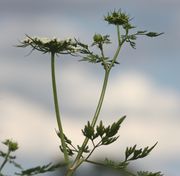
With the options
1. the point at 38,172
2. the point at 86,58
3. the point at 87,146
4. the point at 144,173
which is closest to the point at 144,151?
the point at 144,173

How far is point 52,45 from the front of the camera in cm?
898

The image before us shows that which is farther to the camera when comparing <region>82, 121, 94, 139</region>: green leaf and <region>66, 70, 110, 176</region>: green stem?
<region>82, 121, 94, 139</region>: green leaf

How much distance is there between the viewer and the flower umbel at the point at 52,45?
888cm

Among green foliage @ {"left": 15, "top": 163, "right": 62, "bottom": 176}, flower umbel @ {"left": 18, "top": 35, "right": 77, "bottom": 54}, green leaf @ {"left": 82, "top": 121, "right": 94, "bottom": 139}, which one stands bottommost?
green foliage @ {"left": 15, "top": 163, "right": 62, "bottom": 176}

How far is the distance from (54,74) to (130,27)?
1611mm

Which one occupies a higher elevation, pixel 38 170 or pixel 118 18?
pixel 118 18

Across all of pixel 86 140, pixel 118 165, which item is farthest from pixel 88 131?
pixel 118 165

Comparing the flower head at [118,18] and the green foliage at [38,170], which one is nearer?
the green foliage at [38,170]

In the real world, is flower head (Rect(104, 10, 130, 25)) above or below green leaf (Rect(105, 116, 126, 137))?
above

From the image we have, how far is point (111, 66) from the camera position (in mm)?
9203

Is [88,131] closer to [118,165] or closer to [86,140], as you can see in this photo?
[86,140]

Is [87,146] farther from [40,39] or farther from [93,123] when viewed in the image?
[40,39]

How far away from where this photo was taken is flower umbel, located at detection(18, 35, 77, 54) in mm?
8883

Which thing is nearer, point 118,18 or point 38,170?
point 38,170
